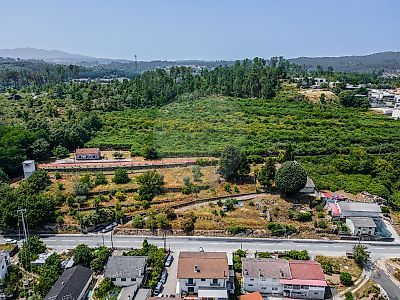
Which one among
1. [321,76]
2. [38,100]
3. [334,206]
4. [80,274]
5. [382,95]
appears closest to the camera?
[80,274]

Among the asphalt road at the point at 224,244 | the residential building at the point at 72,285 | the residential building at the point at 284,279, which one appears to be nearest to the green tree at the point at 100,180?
the asphalt road at the point at 224,244

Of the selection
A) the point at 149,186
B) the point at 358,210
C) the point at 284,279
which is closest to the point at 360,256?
the point at 358,210

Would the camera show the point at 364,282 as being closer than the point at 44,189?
Yes

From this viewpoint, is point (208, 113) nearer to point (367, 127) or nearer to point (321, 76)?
point (367, 127)

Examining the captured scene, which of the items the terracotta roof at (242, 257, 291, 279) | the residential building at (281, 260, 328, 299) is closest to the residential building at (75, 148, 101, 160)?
the terracotta roof at (242, 257, 291, 279)

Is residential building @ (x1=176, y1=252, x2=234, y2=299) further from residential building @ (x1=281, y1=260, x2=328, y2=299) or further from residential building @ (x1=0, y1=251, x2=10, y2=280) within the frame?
residential building @ (x1=0, y1=251, x2=10, y2=280)

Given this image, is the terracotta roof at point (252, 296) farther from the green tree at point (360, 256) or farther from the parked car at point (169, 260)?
the green tree at point (360, 256)

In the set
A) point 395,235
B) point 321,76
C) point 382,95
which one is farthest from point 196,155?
point 321,76
